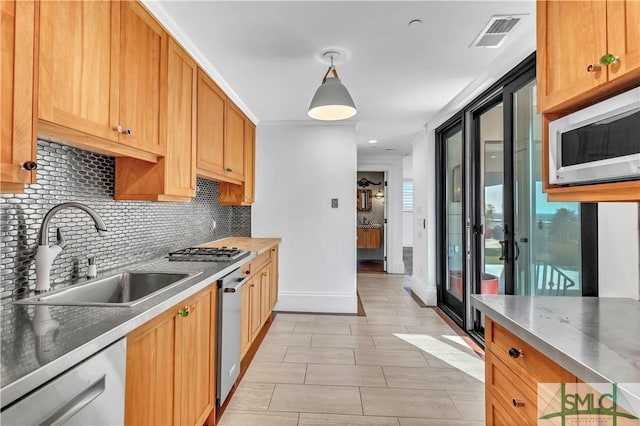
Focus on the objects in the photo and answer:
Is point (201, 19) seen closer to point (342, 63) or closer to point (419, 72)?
point (342, 63)

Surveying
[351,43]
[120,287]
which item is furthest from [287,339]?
[351,43]

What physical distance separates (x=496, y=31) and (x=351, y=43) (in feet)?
3.03

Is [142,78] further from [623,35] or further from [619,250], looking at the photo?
[619,250]

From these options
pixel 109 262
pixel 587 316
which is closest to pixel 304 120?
pixel 109 262

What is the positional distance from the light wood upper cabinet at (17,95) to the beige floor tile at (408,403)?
2147mm

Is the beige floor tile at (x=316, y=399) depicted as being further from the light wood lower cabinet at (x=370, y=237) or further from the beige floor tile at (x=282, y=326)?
the light wood lower cabinet at (x=370, y=237)

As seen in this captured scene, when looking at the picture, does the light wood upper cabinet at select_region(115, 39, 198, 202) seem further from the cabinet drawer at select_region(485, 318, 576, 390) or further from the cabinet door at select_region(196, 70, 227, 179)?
the cabinet drawer at select_region(485, 318, 576, 390)

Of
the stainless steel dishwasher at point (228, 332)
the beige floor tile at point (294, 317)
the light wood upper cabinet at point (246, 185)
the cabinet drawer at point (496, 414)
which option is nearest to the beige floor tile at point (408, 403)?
the cabinet drawer at point (496, 414)

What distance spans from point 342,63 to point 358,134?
2.37m

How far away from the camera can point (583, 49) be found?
1.16 meters

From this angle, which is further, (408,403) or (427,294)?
(427,294)

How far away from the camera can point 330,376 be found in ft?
8.03

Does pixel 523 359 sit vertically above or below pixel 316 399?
above

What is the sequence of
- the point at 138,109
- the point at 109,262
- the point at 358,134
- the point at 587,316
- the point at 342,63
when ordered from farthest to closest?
the point at 358,134 < the point at 342,63 < the point at 109,262 < the point at 138,109 < the point at 587,316
